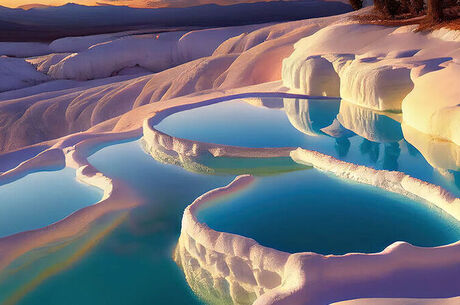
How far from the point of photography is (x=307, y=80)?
8.54 meters

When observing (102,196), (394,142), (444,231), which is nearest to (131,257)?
(102,196)

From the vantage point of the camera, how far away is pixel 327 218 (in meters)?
4.02

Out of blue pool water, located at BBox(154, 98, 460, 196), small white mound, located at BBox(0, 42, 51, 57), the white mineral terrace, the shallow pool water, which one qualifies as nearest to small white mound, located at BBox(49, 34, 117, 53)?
small white mound, located at BBox(0, 42, 51, 57)

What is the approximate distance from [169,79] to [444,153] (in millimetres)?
9133

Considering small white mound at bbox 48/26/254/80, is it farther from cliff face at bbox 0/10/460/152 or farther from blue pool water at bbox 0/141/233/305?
blue pool water at bbox 0/141/233/305

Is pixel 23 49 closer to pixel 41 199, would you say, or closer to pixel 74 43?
pixel 74 43

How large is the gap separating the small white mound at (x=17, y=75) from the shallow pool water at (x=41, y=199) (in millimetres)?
15991

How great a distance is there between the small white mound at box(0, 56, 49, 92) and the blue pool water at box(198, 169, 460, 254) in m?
18.3

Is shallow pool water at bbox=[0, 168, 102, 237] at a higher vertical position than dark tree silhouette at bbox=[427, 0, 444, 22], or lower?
lower

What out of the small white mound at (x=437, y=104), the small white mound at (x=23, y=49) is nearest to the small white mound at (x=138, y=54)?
the small white mound at (x=23, y=49)

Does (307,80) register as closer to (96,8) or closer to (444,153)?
(444,153)

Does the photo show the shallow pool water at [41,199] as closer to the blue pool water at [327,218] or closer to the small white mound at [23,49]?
the blue pool water at [327,218]

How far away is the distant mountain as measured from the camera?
28750mm

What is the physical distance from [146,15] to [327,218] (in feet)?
95.8
